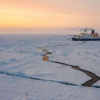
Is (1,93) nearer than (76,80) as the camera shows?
Yes

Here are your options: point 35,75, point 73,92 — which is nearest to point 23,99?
point 73,92

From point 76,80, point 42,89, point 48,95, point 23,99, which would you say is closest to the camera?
point 23,99

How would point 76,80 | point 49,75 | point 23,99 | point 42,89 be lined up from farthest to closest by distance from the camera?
1. point 49,75
2. point 76,80
3. point 42,89
4. point 23,99

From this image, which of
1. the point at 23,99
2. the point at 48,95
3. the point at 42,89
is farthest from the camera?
the point at 42,89

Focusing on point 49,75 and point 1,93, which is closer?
point 1,93

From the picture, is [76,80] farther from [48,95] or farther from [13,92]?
[13,92]

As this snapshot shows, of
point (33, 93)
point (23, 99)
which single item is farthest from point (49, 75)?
point (23, 99)

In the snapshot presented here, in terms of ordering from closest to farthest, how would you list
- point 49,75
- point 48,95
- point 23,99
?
point 23,99, point 48,95, point 49,75

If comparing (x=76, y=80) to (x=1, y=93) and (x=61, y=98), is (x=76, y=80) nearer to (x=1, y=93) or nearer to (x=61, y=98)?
(x=61, y=98)
